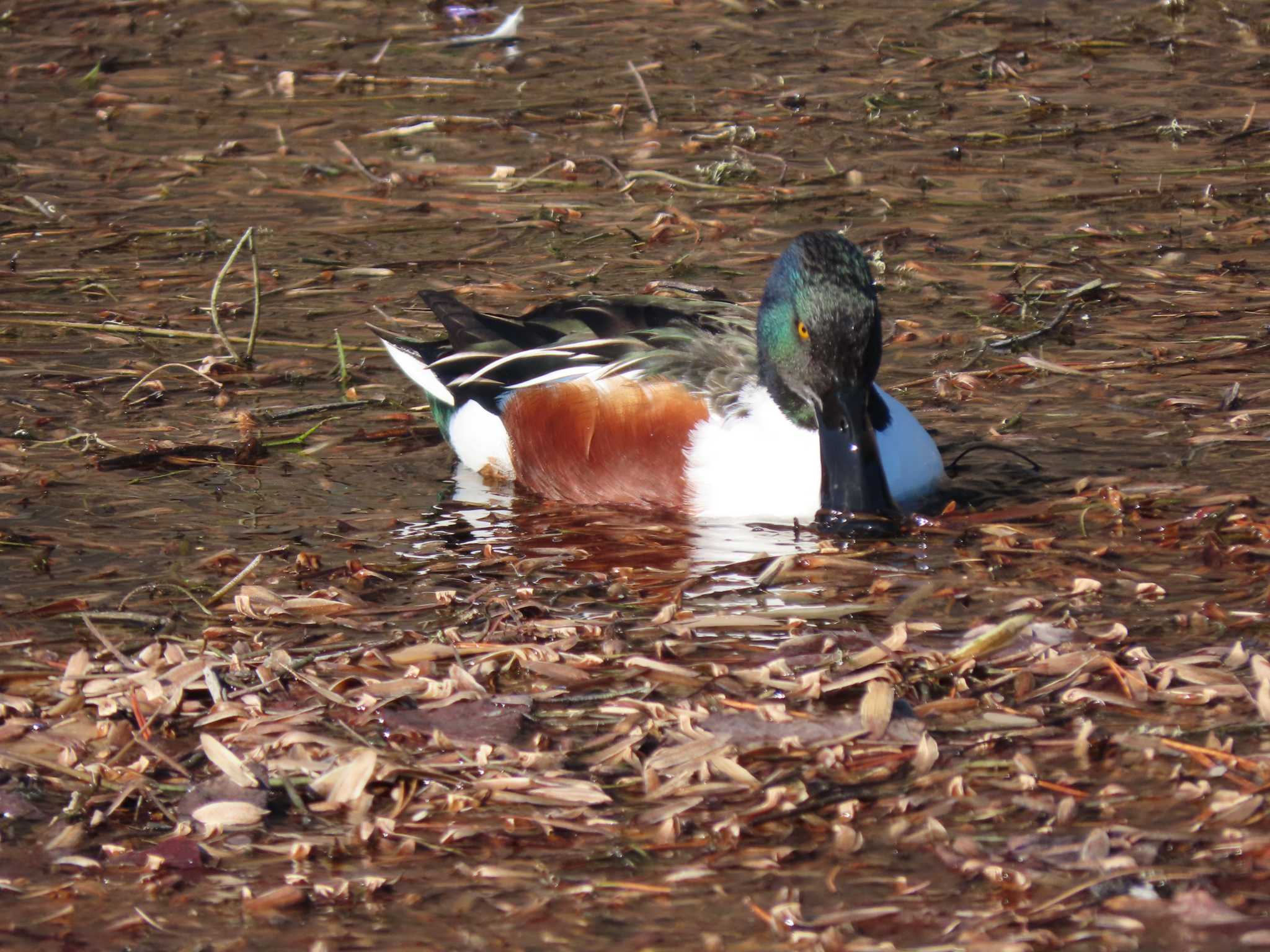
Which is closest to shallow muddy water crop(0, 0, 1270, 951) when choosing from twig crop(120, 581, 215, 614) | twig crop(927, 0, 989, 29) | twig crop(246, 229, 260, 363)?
twig crop(120, 581, 215, 614)

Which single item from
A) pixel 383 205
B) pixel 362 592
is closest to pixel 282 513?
pixel 362 592

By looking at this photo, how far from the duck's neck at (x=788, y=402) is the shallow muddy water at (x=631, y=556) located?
0.31m

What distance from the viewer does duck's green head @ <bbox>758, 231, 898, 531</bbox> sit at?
15.6 ft

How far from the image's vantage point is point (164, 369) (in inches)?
247

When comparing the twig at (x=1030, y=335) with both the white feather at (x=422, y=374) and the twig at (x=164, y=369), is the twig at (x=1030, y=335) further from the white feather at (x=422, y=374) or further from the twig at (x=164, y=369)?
the twig at (x=164, y=369)

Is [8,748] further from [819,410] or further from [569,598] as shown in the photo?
[819,410]

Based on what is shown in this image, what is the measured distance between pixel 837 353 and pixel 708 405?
1.41 feet

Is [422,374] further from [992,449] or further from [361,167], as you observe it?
[361,167]

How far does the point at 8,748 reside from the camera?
147 inches

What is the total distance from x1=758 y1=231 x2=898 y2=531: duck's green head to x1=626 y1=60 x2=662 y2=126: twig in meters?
4.08

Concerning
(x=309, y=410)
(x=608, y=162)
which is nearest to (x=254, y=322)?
(x=309, y=410)

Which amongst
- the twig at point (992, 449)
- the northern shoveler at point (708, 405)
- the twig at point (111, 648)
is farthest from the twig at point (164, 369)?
the twig at point (992, 449)

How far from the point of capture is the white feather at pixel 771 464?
491 cm

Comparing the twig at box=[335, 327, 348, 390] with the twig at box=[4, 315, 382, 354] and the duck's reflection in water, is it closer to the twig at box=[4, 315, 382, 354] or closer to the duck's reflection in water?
the twig at box=[4, 315, 382, 354]
